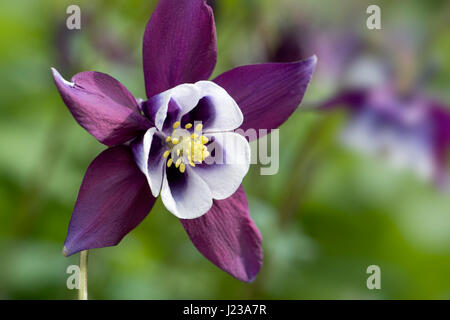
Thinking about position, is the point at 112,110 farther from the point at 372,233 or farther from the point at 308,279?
the point at 372,233

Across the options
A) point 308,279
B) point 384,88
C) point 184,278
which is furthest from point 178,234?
point 384,88

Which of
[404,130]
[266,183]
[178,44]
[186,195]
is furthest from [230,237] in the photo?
[266,183]

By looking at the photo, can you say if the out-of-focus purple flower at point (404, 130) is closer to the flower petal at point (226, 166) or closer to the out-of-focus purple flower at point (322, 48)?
the out-of-focus purple flower at point (322, 48)

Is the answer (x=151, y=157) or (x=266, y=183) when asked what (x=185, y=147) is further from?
(x=266, y=183)

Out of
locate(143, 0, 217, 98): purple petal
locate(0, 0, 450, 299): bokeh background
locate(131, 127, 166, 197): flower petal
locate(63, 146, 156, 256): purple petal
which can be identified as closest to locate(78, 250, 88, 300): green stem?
locate(63, 146, 156, 256): purple petal

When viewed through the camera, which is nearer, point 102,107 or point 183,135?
point 102,107

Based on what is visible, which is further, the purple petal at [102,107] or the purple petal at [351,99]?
the purple petal at [351,99]

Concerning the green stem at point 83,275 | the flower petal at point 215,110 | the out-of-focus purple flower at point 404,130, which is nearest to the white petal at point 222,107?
the flower petal at point 215,110
